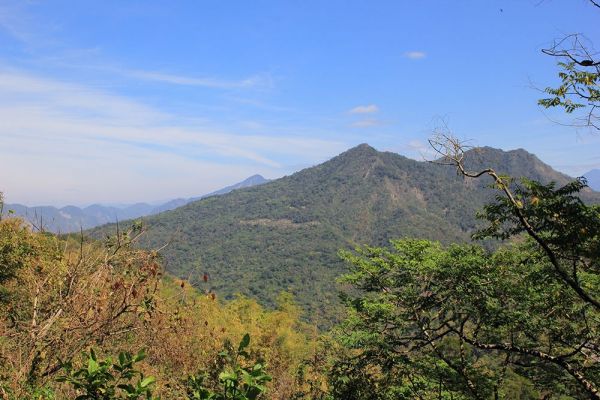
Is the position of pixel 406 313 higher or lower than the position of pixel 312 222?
higher

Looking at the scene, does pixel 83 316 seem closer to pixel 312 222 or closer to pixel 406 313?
pixel 406 313

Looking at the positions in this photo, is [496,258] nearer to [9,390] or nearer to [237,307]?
[9,390]

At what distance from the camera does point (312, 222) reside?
490 feet

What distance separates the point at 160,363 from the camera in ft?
36.3

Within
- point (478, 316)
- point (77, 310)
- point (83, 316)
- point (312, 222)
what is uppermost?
point (77, 310)

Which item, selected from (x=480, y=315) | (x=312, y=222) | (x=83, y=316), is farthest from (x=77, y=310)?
(x=312, y=222)

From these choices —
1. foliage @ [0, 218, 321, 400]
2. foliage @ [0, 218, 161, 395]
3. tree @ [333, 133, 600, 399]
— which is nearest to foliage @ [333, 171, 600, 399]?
tree @ [333, 133, 600, 399]

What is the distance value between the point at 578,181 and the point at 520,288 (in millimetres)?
2644

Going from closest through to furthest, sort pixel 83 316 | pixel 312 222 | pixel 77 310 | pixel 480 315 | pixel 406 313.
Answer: pixel 77 310 → pixel 83 316 → pixel 480 315 → pixel 406 313 → pixel 312 222

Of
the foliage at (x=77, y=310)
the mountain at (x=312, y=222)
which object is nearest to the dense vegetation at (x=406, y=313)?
the foliage at (x=77, y=310)

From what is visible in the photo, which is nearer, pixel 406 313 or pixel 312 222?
pixel 406 313

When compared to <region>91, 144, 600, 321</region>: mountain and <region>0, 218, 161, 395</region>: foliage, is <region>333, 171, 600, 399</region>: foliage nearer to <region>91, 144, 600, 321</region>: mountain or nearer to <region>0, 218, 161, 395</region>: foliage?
<region>0, 218, 161, 395</region>: foliage

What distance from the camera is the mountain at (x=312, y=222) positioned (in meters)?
101

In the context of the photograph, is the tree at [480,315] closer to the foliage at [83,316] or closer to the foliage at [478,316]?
the foliage at [478,316]
